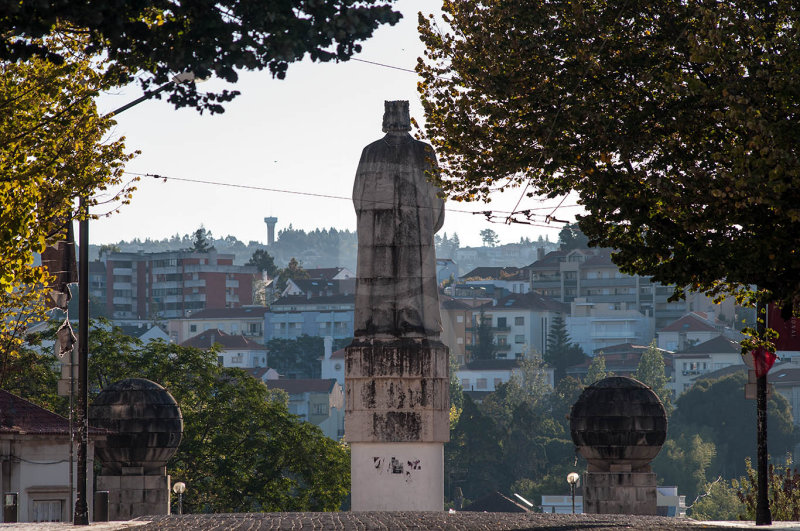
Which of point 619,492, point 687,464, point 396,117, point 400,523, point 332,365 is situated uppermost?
point 396,117

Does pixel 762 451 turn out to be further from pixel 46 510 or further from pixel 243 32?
pixel 46 510

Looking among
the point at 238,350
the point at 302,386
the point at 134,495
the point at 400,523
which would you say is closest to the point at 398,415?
the point at 400,523

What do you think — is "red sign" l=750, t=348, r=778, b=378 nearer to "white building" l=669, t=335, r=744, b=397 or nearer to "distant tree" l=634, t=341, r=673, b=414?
"distant tree" l=634, t=341, r=673, b=414

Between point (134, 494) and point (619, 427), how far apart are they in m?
9.50

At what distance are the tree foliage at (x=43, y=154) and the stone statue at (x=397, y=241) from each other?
4132mm

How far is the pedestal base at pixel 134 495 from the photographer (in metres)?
28.1

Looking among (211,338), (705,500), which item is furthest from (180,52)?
(211,338)

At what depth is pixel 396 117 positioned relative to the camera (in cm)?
2498

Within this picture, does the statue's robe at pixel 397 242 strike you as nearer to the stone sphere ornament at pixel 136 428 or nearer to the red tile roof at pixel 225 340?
the stone sphere ornament at pixel 136 428

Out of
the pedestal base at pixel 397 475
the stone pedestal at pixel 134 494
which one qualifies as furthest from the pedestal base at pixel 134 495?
the pedestal base at pixel 397 475

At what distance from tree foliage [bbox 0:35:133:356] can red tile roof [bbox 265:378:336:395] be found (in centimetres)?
14064

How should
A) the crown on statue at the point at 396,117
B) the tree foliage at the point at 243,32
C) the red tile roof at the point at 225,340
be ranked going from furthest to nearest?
the red tile roof at the point at 225,340 < the crown on statue at the point at 396,117 < the tree foliage at the point at 243,32

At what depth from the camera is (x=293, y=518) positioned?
22.6 m

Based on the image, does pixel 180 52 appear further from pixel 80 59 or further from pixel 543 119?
pixel 80 59
